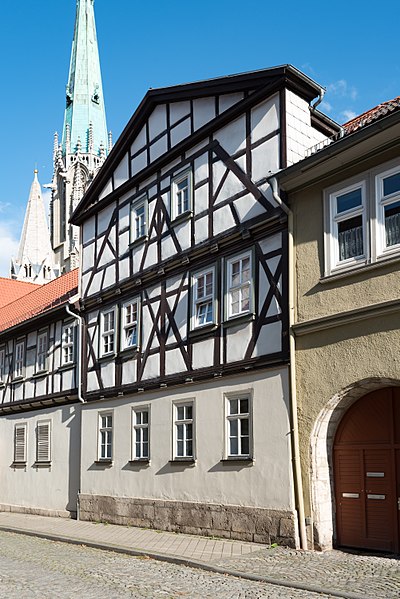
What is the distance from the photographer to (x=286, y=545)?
13.3 metres

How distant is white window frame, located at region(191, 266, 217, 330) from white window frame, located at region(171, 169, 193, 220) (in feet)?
5.23

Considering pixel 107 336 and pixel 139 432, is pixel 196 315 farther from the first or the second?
pixel 107 336

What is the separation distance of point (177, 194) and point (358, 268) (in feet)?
22.2

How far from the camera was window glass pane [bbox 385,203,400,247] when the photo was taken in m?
12.2

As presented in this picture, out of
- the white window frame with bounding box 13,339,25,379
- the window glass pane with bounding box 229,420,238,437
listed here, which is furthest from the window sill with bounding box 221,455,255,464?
the white window frame with bounding box 13,339,25,379

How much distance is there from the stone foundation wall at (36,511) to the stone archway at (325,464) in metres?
10.3

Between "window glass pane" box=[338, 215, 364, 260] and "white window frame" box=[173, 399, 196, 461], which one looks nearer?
"window glass pane" box=[338, 215, 364, 260]

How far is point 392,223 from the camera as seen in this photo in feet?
40.3

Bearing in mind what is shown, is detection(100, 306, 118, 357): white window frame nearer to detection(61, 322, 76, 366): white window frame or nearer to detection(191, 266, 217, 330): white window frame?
detection(61, 322, 76, 366): white window frame

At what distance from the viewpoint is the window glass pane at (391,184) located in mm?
12203

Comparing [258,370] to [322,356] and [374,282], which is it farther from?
[374,282]

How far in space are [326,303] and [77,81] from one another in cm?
9914

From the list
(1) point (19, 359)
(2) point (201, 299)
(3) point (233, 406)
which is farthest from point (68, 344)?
(3) point (233, 406)

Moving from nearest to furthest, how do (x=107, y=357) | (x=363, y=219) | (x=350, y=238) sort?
(x=363, y=219)
(x=350, y=238)
(x=107, y=357)
